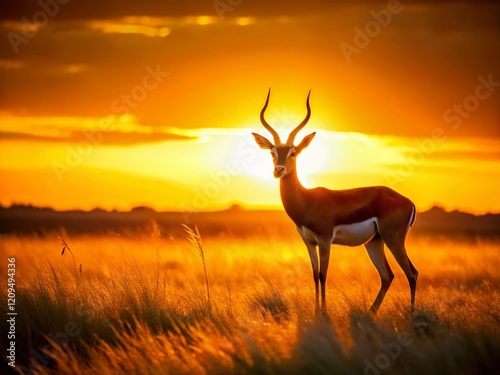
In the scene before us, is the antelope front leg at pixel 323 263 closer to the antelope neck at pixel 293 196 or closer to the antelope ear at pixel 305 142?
the antelope neck at pixel 293 196

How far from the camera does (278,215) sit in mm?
79000

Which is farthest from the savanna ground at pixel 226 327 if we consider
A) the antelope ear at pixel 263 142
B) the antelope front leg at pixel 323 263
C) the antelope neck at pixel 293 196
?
the antelope ear at pixel 263 142

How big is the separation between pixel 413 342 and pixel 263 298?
4054 mm

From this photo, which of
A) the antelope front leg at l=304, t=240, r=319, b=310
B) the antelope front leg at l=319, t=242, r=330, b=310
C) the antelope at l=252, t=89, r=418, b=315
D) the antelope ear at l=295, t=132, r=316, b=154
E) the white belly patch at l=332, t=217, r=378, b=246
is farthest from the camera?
the antelope ear at l=295, t=132, r=316, b=154

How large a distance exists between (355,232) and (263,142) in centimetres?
208

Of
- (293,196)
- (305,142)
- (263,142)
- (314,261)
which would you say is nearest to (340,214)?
(293,196)

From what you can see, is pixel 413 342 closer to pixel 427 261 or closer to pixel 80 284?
pixel 80 284

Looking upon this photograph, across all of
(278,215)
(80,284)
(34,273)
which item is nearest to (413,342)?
(80,284)

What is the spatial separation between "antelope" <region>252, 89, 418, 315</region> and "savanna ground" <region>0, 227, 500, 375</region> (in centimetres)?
67

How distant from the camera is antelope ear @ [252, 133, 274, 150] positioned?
14.2 metres

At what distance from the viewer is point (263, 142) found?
14281 mm

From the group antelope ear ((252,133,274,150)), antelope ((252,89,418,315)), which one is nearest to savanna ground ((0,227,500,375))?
antelope ((252,89,418,315))

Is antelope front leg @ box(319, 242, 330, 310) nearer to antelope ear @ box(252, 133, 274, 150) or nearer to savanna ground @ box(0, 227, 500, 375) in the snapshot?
savanna ground @ box(0, 227, 500, 375)

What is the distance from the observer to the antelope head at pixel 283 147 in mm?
→ 13727
